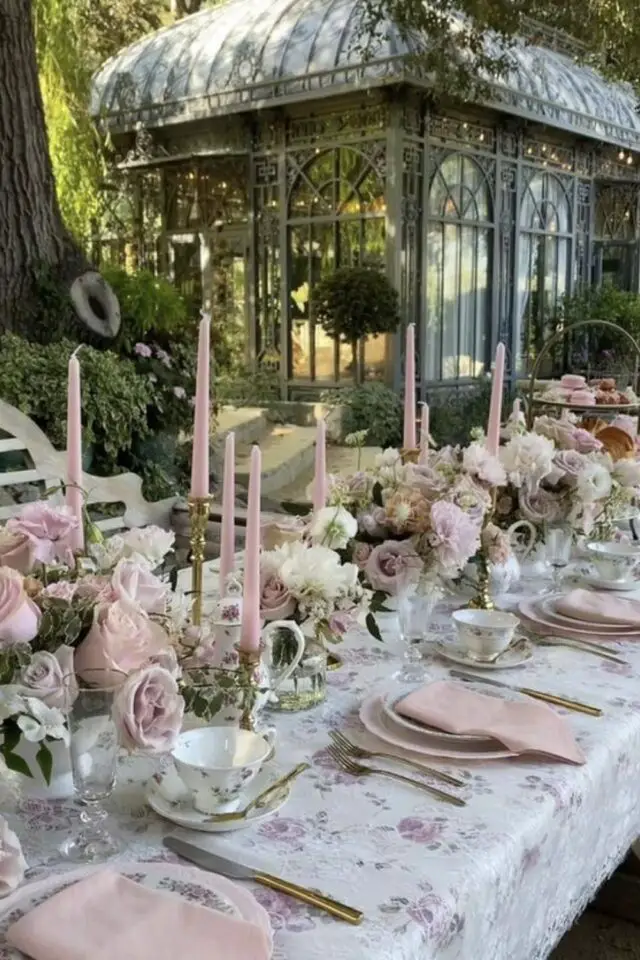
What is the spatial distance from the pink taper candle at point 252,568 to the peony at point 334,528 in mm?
332

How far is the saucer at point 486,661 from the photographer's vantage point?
5.63ft

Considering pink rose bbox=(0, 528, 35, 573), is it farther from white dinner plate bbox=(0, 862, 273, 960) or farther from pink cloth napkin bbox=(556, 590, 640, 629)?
pink cloth napkin bbox=(556, 590, 640, 629)

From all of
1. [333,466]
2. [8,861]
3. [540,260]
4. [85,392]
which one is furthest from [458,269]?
[8,861]

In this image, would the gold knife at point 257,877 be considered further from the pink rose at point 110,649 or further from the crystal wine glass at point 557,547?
the crystal wine glass at point 557,547

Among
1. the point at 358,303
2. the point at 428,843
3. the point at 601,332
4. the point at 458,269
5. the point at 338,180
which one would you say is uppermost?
the point at 338,180

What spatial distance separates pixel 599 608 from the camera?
2010 mm

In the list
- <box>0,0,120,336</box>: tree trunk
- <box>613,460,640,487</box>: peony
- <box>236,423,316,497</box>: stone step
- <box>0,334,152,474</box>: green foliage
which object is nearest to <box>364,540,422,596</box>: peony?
<box>613,460,640,487</box>: peony

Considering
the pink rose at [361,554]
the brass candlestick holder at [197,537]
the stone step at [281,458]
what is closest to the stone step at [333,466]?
the stone step at [281,458]

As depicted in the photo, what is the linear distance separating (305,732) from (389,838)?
1.08 feet

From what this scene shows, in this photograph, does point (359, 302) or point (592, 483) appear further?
point (359, 302)

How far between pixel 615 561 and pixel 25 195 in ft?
12.2

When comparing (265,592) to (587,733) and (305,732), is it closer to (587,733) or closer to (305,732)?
(305,732)

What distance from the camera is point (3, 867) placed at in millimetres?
975

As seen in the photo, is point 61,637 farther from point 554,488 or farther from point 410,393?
point 554,488
